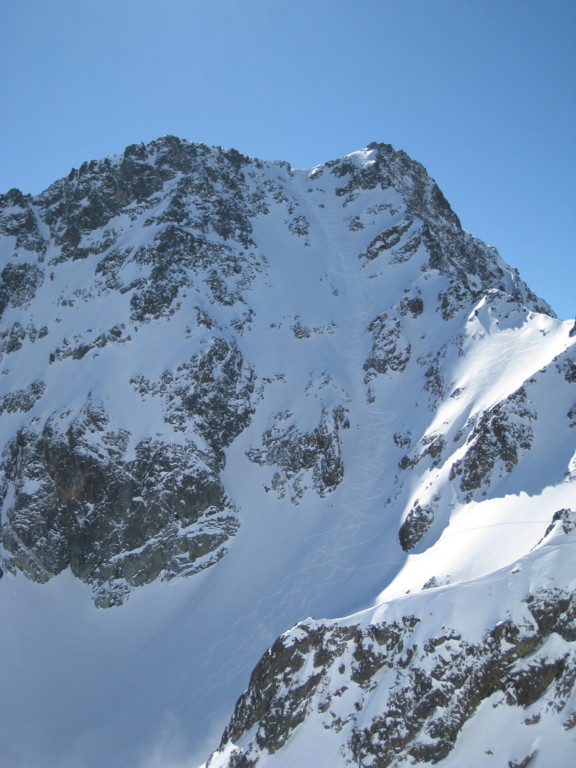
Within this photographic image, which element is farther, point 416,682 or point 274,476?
point 274,476

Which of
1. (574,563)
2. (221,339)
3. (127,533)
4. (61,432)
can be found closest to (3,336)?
(61,432)

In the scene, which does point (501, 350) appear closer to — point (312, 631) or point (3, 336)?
point (312, 631)

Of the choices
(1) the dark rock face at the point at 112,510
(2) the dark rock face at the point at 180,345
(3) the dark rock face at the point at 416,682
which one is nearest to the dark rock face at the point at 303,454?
(2) the dark rock face at the point at 180,345

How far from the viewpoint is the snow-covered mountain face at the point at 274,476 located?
22172mm

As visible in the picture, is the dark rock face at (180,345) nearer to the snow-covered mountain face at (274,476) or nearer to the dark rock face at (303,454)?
the dark rock face at (303,454)

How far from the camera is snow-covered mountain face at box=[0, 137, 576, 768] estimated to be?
72.7 feet

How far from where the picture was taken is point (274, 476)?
51.9 m

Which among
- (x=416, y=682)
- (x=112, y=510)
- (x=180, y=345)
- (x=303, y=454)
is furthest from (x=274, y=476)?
(x=416, y=682)

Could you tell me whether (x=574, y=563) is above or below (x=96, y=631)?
below

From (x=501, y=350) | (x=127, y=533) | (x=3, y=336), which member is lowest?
(x=501, y=350)

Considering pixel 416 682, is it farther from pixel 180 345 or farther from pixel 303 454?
pixel 180 345

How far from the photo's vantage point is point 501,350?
43.9m

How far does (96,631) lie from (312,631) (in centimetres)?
2460

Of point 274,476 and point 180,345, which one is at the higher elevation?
point 180,345
